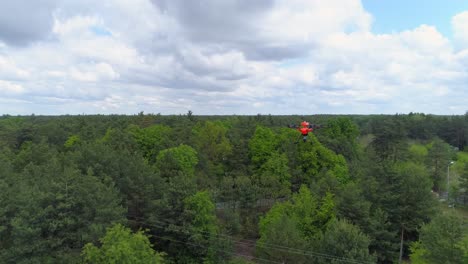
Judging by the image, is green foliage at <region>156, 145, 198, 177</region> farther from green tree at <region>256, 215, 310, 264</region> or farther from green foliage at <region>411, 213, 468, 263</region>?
green foliage at <region>411, 213, 468, 263</region>

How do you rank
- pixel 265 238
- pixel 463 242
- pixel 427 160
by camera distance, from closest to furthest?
pixel 463 242, pixel 265 238, pixel 427 160

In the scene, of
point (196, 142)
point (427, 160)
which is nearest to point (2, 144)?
point (196, 142)

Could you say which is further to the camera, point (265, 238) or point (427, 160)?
point (427, 160)

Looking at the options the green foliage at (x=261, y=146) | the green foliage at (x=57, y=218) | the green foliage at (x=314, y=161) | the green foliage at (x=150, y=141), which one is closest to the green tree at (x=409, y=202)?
the green foliage at (x=314, y=161)

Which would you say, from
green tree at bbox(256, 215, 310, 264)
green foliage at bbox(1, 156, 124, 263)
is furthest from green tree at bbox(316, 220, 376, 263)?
green foliage at bbox(1, 156, 124, 263)

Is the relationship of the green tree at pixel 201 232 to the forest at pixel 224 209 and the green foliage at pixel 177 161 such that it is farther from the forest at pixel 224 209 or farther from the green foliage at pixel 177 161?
the green foliage at pixel 177 161

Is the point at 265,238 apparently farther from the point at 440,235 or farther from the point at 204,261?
the point at 440,235
